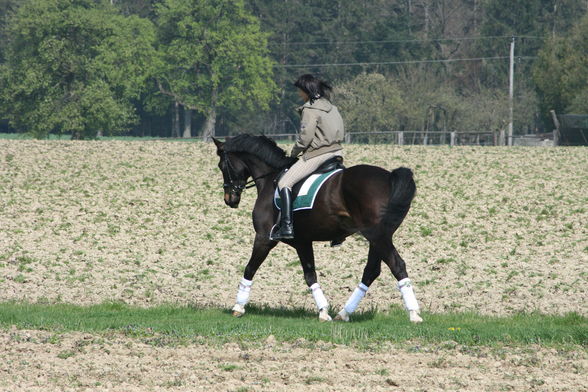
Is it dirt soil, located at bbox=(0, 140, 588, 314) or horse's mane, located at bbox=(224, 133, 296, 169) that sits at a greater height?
horse's mane, located at bbox=(224, 133, 296, 169)

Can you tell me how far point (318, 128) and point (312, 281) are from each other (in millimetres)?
1889

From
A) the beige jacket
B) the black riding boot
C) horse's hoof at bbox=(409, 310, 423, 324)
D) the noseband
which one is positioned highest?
the beige jacket

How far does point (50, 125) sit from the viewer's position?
7038cm

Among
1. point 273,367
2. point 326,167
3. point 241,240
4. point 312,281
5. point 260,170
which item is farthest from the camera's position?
point 241,240

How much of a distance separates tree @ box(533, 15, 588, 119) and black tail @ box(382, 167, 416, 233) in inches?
2379

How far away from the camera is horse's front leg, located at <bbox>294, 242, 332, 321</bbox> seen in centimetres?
1125

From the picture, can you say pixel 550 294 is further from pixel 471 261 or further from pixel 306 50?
pixel 306 50

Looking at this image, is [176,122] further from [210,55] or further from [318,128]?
[318,128]

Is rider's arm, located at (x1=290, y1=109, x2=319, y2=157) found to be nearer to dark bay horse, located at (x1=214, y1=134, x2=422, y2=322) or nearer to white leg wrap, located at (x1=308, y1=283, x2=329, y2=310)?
dark bay horse, located at (x1=214, y1=134, x2=422, y2=322)

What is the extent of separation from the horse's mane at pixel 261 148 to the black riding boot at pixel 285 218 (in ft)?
2.16

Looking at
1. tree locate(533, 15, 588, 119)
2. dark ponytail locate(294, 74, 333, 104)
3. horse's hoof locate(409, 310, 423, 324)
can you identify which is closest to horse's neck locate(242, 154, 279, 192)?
dark ponytail locate(294, 74, 333, 104)

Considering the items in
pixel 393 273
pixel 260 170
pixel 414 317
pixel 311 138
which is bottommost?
pixel 414 317

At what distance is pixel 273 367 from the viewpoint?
867 centimetres

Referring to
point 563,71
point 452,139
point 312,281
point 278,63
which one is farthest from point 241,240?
point 278,63
